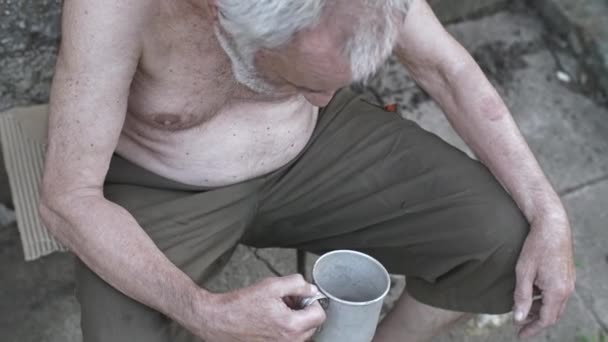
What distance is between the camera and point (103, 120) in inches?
69.3

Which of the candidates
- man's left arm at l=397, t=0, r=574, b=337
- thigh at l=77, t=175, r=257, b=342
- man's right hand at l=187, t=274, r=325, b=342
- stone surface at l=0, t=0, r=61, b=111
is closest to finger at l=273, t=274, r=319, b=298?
man's right hand at l=187, t=274, r=325, b=342

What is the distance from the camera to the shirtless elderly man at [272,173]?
1.67 metres

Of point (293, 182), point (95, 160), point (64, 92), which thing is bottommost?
point (293, 182)

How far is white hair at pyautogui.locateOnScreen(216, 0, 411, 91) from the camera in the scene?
58.7 inches

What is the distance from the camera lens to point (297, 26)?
1515mm

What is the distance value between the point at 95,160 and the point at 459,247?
0.91 metres

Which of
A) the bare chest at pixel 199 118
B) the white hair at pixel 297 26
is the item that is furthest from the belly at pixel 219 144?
the white hair at pixel 297 26

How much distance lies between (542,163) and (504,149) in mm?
1257

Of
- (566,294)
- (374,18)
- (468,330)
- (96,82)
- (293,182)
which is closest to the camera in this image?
(374,18)

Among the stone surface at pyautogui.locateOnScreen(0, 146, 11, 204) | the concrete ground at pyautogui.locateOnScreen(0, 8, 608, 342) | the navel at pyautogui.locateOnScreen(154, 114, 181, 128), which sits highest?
the navel at pyautogui.locateOnScreen(154, 114, 181, 128)

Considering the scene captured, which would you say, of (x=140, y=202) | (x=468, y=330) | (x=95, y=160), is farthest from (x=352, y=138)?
(x=468, y=330)

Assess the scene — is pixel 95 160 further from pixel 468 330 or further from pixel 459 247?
pixel 468 330

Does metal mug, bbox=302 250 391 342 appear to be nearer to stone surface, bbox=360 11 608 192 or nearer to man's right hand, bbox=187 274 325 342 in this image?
man's right hand, bbox=187 274 325 342

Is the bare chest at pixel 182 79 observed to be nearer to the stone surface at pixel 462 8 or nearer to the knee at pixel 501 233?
the knee at pixel 501 233
